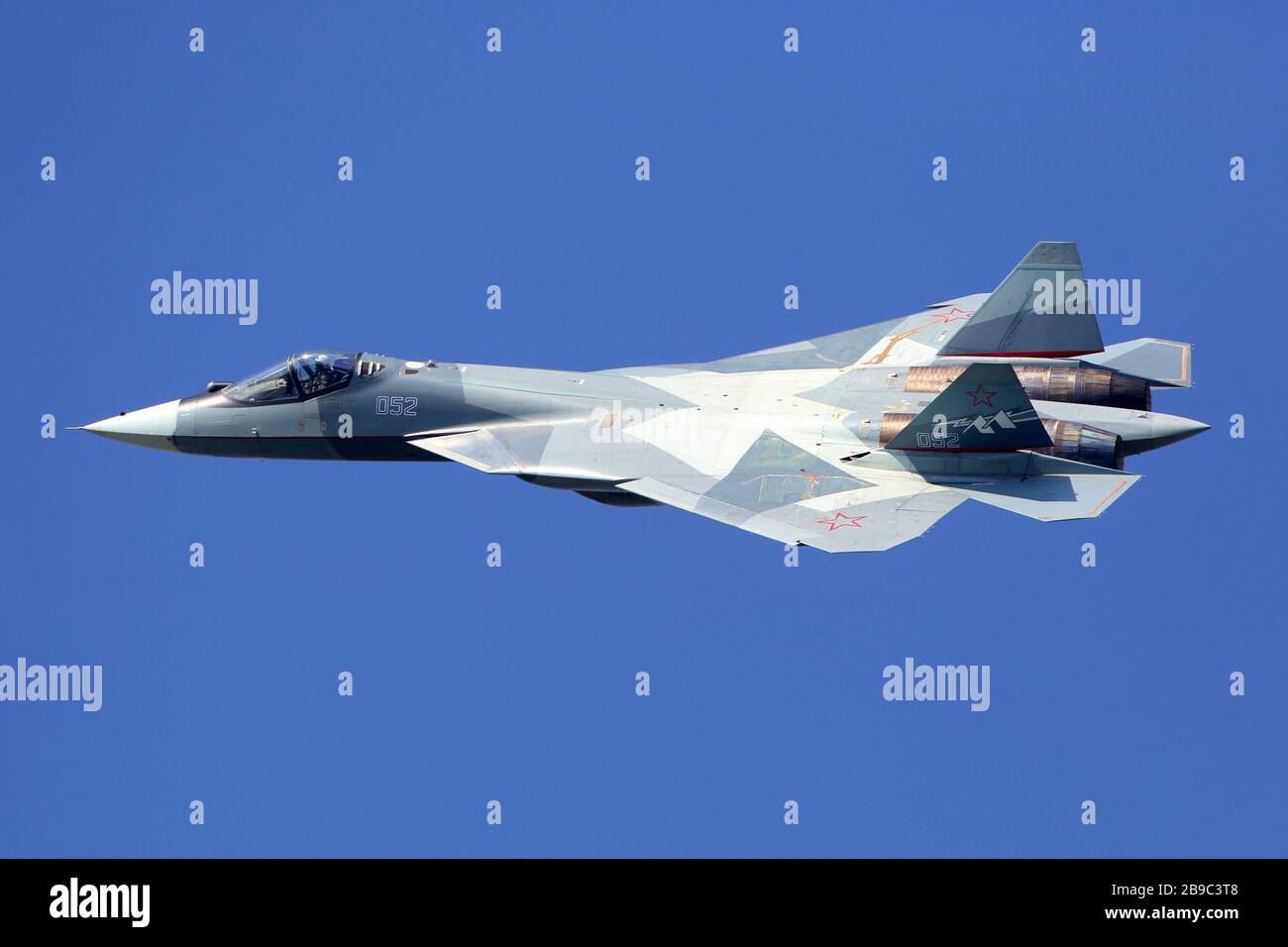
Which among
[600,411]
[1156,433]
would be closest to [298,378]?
[600,411]

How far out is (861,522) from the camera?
34531 millimetres

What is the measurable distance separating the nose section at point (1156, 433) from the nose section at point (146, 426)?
15.9 m

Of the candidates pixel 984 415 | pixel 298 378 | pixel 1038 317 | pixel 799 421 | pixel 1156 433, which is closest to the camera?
pixel 984 415

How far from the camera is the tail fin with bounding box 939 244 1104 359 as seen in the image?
37.8 meters

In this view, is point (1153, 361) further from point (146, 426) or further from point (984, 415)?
point (146, 426)

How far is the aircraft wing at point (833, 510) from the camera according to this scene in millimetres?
34125

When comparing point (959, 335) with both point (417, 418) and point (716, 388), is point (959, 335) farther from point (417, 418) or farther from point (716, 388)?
point (417, 418)

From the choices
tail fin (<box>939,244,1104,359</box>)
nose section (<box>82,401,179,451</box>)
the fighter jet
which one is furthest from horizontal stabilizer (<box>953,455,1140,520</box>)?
nose section (<box>82,401,179,451</box>)

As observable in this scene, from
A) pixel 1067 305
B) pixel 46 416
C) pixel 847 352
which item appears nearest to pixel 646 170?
pixel 847 352

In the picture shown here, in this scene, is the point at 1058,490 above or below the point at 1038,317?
below

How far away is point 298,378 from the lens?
39312mm

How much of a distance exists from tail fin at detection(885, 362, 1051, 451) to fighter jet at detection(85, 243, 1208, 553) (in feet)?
0.10

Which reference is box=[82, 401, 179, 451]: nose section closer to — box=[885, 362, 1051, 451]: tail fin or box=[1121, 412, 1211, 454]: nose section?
box=[885, 362, 1051, 451]: tail fin

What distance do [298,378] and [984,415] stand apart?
11651 mm
